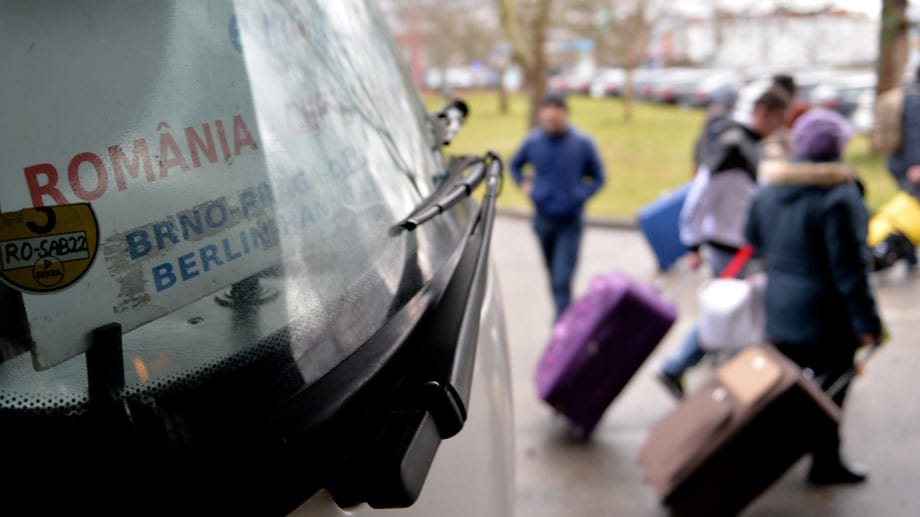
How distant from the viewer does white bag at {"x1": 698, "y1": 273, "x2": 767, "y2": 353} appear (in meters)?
4.90

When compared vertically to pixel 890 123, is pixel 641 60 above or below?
below

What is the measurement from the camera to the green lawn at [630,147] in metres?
13.8

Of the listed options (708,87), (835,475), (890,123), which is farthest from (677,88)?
(835,475)

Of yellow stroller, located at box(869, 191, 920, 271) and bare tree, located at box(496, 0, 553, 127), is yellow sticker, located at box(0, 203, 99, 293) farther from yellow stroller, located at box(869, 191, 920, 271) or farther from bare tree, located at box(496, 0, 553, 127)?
bare tree, located at box(496, 0, 553, 127)

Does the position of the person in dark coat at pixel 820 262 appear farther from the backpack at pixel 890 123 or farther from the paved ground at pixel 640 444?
the backpack at pixel 890 123

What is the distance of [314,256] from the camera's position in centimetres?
152

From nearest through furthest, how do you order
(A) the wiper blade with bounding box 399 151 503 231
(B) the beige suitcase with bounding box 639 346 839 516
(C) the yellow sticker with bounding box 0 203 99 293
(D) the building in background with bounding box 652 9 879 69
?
(C) the yellow sticker with bounding box 0 203 99 293 < (A) the wiper blade with bounding box 399 151 503 231 < (B) the beige suitcase with bounding box 639 346 839 516 < (D) the building in background with bounding box 652 9 879 69

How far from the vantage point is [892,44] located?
14.4 m

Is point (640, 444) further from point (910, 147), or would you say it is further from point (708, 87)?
point (708, 87)

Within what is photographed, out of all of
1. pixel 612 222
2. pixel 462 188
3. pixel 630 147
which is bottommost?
pixel 630 147

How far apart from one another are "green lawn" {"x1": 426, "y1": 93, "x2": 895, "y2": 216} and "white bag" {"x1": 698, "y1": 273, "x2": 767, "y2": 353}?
1.53 meters

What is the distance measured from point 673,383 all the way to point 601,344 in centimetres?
77

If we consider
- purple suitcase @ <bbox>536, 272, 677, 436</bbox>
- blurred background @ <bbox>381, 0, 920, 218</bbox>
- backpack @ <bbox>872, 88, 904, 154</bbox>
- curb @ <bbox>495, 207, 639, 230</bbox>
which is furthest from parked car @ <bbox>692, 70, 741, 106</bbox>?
purple suitcase @ <bbox>536, 272, 677, 436</bbox>

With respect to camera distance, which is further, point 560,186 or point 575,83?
point 575,83
